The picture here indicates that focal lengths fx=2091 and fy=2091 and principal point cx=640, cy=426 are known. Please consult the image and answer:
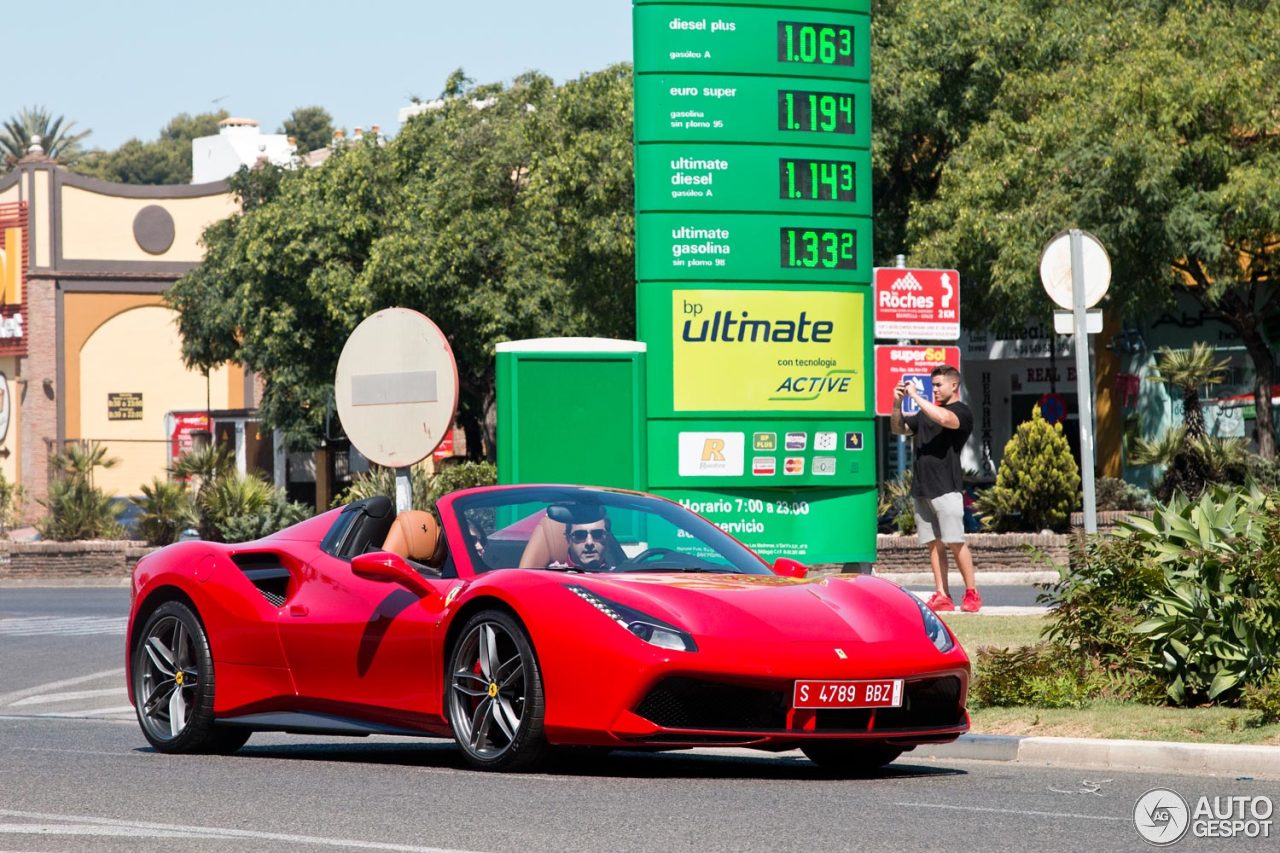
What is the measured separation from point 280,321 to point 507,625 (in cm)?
4051

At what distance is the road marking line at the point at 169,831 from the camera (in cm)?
670

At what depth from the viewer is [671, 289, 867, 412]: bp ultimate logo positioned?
55.4ft

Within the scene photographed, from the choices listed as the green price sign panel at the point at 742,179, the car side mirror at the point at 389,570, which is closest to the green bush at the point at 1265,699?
the car side mirror at the point at 389,570

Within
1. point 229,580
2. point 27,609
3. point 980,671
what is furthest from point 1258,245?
point 229,580

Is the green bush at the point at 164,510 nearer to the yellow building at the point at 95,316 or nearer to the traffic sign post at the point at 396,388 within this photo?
the traffic sign post at the point at 396,388

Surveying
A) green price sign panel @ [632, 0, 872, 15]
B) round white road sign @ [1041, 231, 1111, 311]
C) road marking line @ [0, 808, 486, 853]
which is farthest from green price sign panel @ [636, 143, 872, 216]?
road marking line @ [0, 808, 486, 853]

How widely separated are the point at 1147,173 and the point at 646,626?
77.7ft

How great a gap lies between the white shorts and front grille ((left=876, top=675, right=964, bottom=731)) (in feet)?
25.6

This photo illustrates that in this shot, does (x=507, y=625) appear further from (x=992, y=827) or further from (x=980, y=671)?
(x=980, y=671)

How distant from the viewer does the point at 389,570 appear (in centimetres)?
888

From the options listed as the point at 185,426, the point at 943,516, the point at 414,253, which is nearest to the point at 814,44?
the point at 943,516

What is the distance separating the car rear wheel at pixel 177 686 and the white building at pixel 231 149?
65.3 metres

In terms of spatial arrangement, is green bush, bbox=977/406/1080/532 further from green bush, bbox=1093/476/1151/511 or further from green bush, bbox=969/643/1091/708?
green bush, bbox=969/643/1091/708

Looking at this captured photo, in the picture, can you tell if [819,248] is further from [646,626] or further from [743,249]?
[646,626]
